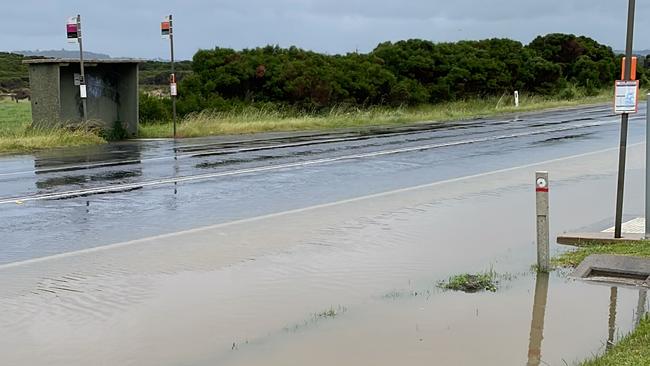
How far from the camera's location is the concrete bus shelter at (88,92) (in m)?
22.2

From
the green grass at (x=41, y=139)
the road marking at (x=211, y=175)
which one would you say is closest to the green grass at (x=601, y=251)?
the road marking at (x=211, y=175)

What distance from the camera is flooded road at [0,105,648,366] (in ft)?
18.9

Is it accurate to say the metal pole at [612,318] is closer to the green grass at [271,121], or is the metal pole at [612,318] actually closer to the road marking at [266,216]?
the road marking at [266,216]

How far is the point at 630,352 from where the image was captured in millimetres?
5223

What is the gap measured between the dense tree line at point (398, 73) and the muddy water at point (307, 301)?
2232cm

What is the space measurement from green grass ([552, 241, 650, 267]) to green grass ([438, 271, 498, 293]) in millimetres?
943

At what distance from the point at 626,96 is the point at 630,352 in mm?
4141

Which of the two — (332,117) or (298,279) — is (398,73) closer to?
(332,117)

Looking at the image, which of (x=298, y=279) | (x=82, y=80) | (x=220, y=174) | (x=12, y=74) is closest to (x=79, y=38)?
(x=82, y=80)

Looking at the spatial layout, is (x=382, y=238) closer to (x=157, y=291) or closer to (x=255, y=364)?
(x=157, y=291)

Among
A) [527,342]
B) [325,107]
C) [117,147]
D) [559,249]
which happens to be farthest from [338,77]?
[527,342]

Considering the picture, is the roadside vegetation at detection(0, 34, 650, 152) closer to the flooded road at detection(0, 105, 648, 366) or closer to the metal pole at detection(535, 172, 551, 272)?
the flooded road at detection(0, 105, 648, 366)

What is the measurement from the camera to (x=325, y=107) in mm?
35844

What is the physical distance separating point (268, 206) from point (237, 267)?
3538 mm
